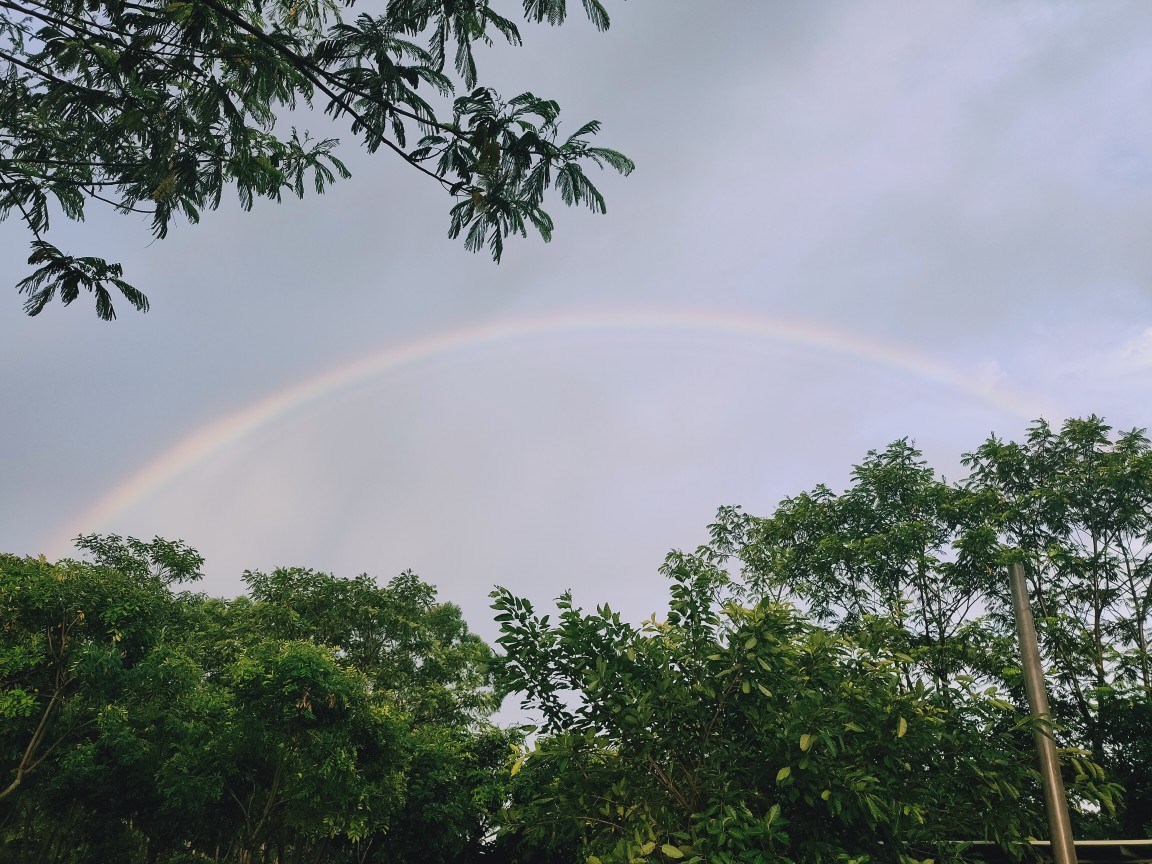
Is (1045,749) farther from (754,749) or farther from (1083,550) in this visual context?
(1083,550)

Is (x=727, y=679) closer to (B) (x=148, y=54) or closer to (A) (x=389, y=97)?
(A) (x=389, y=97)

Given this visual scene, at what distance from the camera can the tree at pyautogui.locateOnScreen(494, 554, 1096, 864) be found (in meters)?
3.80

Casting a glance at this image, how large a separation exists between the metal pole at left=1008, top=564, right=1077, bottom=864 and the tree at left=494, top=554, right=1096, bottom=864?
17 centimetres

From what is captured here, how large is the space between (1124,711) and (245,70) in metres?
17.2

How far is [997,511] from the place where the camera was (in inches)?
646

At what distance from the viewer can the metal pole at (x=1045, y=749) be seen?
3820mm

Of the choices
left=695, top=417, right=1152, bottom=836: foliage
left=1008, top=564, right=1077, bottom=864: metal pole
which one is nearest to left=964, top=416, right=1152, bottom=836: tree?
left=695, top=417, right=1152, bottom=836: foliage

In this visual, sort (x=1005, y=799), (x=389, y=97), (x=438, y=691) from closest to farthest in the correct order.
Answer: (x=389, y=97) < (x=1005, y=799) < (x=438, y=691)

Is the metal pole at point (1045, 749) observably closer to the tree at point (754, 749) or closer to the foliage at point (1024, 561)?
the tree at point (754, 749)

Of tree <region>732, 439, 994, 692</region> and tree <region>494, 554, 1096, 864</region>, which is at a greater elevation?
tree <region>732, 439, 994, 692</region>

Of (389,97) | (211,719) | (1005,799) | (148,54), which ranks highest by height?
(148,54)

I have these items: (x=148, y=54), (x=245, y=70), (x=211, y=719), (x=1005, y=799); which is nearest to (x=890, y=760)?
(x=1005, y=799)

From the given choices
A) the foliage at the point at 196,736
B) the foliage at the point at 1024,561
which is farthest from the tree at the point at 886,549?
the foliage at the point at 196,736

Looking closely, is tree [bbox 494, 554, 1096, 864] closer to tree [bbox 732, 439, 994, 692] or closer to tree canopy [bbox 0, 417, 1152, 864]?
tree canopy [bbox 0, 417, 1152, 864]
